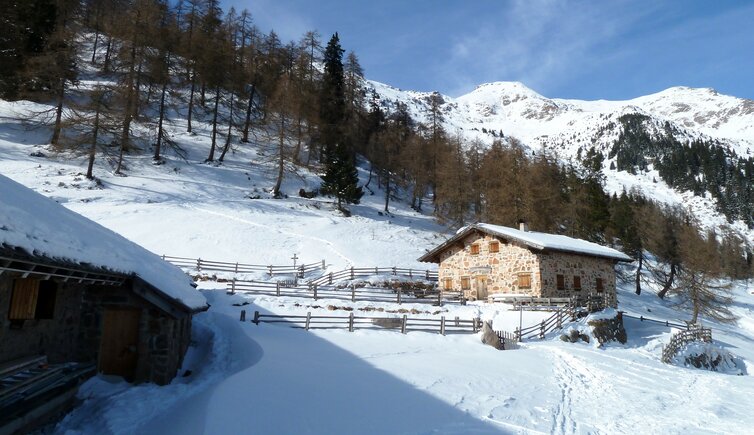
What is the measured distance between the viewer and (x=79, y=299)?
9945 mm

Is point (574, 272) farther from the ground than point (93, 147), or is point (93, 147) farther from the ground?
point (93, 147)

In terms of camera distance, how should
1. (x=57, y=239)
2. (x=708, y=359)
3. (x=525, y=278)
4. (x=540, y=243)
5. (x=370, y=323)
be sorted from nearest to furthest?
1. (x=57, y=239)
2. (x=370, y=323)
3. (x=708, y=359)
4. (x=540, y=243)
5. (x=525, y=278)

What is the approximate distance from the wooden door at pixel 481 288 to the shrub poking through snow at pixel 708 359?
32.6ft

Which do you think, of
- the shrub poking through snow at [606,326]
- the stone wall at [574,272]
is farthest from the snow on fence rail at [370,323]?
the stone wall at [574,272]

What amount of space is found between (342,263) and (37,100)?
3168 cm

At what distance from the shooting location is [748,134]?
18775 cm

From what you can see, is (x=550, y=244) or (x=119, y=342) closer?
(x=119, y=342)

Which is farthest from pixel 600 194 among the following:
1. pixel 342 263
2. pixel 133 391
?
pixel 133 391

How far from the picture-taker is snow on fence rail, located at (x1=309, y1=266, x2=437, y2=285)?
27.0m

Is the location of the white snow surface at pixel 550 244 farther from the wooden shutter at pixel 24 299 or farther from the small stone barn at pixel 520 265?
the wooden shutter at pixel 24 299

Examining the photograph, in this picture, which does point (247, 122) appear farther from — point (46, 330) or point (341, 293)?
point (46, 330)

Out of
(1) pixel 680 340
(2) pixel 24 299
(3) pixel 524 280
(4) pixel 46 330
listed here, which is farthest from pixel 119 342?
(1) pixel 680 340

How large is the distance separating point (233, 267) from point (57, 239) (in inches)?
771

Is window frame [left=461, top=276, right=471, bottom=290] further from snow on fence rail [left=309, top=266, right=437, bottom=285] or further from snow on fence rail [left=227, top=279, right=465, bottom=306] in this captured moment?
snow on fence rail [left=309, top=266, right=437, bottom=285]
